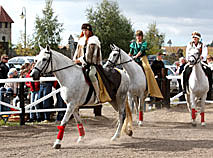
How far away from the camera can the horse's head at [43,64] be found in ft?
25.3

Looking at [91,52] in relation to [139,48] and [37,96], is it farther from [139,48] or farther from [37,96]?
[37,96]

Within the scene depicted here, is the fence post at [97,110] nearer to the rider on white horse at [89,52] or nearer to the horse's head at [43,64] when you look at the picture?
the rider on white horse at [89,52]

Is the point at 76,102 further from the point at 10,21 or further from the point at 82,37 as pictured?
the point at 10,21

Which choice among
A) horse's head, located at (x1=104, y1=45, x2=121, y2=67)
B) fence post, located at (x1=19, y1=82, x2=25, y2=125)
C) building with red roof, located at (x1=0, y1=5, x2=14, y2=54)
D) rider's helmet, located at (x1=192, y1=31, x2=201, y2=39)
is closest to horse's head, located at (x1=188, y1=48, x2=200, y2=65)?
rider's helmet, located at (x1=192, y1=31, x2=201, y2=39)

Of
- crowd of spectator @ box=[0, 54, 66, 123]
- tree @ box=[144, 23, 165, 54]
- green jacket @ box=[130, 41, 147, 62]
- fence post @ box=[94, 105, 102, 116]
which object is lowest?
fence post @ box=[94, 105, 102, 116]

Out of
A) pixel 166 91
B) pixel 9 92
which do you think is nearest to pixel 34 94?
pixel 9 92

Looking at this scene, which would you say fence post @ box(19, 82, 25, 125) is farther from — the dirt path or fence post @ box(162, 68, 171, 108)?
fence post @ box(162, 68, 171, 108)

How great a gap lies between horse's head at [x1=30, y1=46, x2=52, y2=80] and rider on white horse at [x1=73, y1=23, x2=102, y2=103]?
0.74 metres

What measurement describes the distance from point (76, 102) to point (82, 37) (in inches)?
63.3

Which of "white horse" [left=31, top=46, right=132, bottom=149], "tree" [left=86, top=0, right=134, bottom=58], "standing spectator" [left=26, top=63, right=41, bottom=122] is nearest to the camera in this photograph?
"white horse" [left=31, top=46, right=132, bottom=149]

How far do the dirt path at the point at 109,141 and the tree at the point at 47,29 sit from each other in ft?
87.5

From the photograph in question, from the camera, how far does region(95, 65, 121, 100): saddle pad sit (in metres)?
8.63

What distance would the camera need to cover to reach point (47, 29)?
1503 inches

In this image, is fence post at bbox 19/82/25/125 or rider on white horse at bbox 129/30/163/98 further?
rider on white horse at bbox 129/30/163/98
